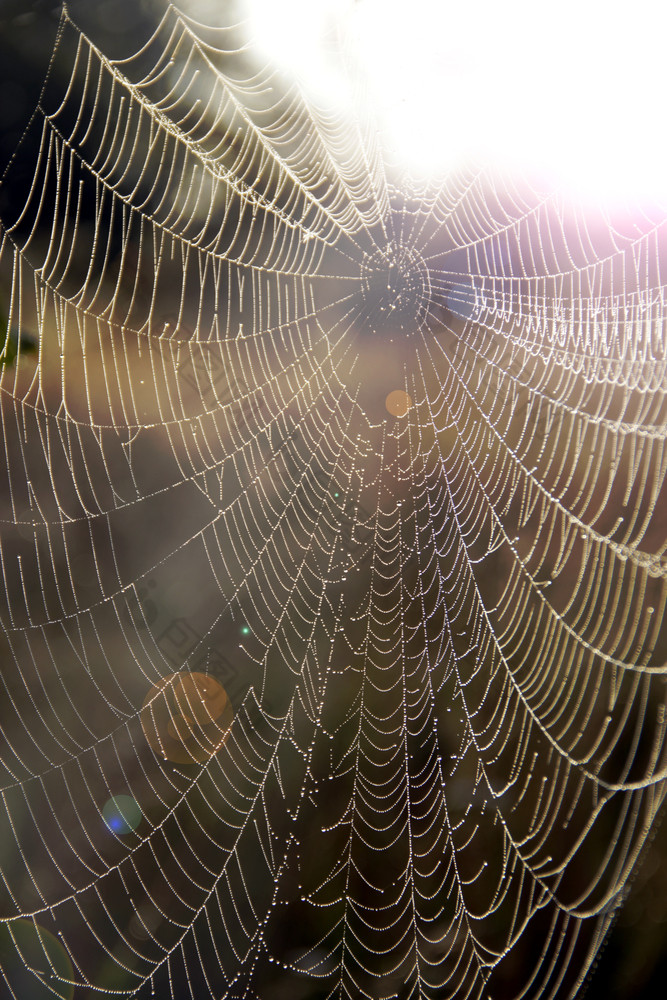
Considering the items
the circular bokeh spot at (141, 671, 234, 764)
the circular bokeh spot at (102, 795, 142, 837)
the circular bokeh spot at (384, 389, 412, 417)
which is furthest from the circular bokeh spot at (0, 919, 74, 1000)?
the circular bokeh spot at (384, 389, 412, 417)

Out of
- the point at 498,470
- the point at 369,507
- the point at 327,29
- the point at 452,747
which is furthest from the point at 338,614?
the point at 327,29

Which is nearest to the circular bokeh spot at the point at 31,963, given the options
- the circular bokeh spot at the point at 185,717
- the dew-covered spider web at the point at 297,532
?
the dew-covered spider web at the point at 297,532

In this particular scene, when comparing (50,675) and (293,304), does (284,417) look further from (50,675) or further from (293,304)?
(50,675)

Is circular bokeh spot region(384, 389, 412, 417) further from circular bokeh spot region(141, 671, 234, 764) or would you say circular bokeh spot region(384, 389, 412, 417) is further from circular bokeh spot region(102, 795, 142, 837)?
circular bokeh spot region(102, 795, 142, 837)

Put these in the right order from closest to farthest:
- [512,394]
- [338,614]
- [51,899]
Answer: [51,899]
[512,394]
[338,614]

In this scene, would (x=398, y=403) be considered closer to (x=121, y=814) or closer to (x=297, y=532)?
(x=297, y=532)

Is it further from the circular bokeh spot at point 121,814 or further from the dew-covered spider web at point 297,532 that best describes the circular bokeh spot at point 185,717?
the circular bokeh spot at point 121,814
